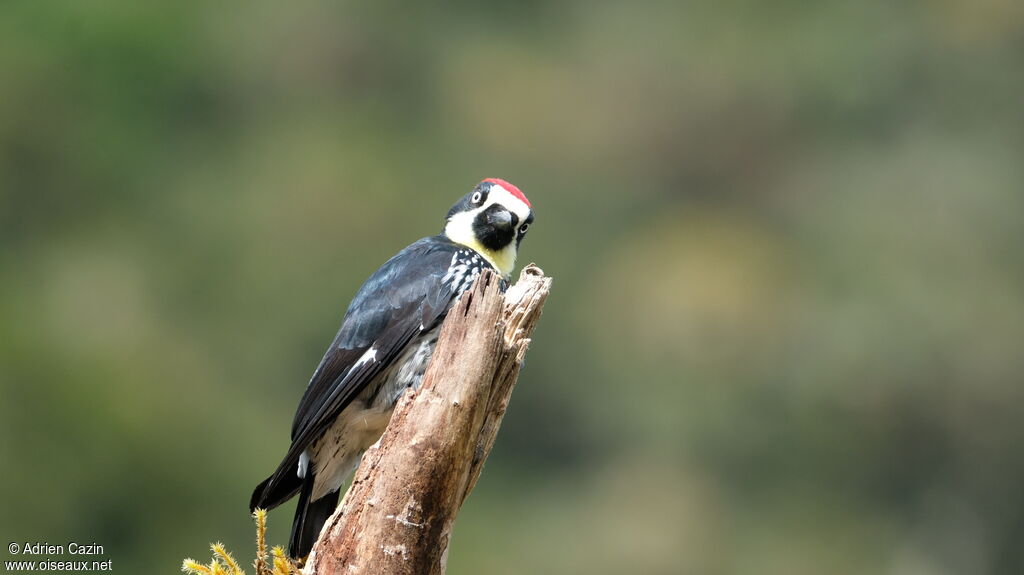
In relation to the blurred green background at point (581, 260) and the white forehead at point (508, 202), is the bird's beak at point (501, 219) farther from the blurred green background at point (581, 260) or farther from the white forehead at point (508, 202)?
the blurred green background at point (581, 260)

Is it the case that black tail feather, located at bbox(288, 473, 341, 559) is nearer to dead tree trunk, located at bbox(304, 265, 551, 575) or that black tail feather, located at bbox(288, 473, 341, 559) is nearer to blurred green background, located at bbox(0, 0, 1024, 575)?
dead tree trunk, located at bbox(304, 265, 551, 575)

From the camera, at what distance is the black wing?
220 inches

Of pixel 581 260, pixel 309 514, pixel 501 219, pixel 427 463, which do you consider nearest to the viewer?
pixel 427 463

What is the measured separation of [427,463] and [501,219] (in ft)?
6.30

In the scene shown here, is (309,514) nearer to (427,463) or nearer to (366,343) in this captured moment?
(366,343)

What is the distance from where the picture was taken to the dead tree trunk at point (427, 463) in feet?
15.3

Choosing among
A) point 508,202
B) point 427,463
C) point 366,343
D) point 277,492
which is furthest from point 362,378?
point 508,202

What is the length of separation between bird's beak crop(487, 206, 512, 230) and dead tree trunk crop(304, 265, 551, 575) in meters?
1.61

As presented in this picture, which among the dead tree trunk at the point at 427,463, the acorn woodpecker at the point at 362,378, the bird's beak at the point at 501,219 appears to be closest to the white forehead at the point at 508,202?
the bird's beak at the point at 501,219

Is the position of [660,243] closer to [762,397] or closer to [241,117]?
[762,397]

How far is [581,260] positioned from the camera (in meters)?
23.2

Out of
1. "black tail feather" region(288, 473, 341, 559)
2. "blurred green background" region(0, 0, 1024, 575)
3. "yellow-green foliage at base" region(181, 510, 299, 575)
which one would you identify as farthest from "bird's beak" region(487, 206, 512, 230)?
"blurred green background" region(0, 0, 1024, 575)

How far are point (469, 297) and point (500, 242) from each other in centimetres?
171

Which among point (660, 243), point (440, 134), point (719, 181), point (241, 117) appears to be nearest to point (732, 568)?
point (660, 243)
